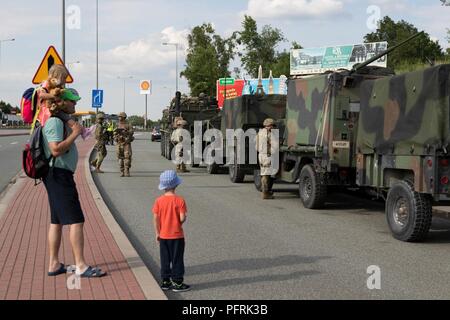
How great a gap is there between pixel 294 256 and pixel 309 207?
413 cm

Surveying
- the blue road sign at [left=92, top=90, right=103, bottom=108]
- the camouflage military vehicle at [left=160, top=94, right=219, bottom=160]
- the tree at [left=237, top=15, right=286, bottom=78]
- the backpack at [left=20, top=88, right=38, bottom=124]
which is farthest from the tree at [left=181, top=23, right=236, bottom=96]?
the backpack at [left=20, top=88, right=38, bottom=124]

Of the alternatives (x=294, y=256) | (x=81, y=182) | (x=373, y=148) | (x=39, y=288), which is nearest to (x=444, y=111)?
(x=373, y=148)

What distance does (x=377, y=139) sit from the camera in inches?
364

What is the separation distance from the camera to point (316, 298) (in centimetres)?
561

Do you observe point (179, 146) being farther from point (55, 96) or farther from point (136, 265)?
point (55, 96)

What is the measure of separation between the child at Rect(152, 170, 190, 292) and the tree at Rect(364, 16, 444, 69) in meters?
69.4

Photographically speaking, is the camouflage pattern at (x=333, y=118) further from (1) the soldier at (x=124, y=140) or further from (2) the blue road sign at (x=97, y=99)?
(2) the blue road sign at (x=97, y=99)

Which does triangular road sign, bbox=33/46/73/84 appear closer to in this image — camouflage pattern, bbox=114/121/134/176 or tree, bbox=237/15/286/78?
camouflage pattern, bbox=114/121/134/176

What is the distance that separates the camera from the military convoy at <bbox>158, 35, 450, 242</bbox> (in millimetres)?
7832

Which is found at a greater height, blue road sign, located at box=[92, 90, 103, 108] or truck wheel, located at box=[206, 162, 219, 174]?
blue road sign, located at box=[92, 90, 103, 108]

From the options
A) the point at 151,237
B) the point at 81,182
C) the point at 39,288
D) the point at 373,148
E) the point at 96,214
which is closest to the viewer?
the point at 39,288

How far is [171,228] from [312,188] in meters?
5.90
